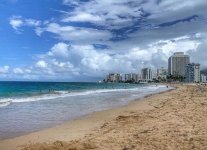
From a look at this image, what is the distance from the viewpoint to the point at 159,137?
9.26 m

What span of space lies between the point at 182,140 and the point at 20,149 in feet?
14.7

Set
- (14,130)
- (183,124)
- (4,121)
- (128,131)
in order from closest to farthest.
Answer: (128,131) < (183,124) < (14,130) < (4,121)

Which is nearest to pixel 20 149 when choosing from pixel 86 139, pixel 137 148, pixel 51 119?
pixel 86 139

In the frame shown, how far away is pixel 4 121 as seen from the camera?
583 inches

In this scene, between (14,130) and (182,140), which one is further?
(14,130)

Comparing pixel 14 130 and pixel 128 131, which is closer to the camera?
pixel 128 131

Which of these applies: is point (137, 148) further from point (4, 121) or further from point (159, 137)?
point (4, 121)

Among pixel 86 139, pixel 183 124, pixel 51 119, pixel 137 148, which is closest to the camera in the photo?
pixel 137 148

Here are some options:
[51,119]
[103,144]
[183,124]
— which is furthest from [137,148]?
[51,119]

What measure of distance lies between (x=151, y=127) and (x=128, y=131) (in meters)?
1.07

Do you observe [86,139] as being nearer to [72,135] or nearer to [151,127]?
[72,135]

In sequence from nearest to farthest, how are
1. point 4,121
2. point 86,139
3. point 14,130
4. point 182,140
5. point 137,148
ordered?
point 137,148 < point 182,140 < point 86,139 < point 14,130 < point 4,121

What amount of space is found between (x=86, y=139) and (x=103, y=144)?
109cm

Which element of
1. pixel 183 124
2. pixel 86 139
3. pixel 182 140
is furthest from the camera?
pixel 183 124
